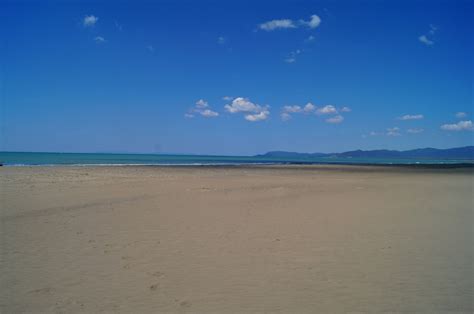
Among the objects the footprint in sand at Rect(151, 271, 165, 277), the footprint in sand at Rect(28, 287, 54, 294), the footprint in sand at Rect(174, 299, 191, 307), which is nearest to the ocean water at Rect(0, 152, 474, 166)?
the footprint in sand at Rect(28, 287, 54, 294)

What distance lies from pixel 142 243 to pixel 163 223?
2161 millimetres

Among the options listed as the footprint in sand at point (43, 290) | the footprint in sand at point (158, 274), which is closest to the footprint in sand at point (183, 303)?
the footprint in sand at point (158, 274)

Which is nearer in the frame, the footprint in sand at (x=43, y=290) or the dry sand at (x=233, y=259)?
the dry sand at (x=233, y=259)

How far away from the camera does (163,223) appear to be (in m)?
9.97

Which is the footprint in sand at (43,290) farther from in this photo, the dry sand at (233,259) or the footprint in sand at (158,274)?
the footprint in sand at (158,274)

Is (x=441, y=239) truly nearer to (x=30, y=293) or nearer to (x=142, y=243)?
(x=142, y=243)

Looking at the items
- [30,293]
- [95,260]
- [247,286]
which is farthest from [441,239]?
[30,293]

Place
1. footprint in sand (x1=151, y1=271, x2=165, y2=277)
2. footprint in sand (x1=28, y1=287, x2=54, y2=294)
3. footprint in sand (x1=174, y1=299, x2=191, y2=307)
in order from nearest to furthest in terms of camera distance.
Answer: footprint in sand (x1=174, y1=299, x2=191, y2=307)
footprint in sand (x1=28, y1=287, x2=54, y2=294)
footprint in sand (x1=151, y1=271, x2=165, y2=277)

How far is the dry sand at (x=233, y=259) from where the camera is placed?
16.2ft

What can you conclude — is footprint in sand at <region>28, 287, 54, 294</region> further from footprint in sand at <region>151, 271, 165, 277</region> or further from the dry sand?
footprint in sand at <region>151, 271, 165, 277</region>

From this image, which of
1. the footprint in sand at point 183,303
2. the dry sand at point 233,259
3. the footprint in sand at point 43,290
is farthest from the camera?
the footprint in sand at point 43,290

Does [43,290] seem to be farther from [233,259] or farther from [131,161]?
[131,161]

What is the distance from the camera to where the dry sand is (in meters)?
4.93

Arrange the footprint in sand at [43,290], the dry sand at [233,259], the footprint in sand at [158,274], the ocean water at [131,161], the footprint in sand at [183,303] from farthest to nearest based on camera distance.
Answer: the ocean water at [131,161] → the footprint in sand at [158,274] → the footprint in sand at [43,290] → the dry sand at [233,259] → the footprint in sand at [183,303]
